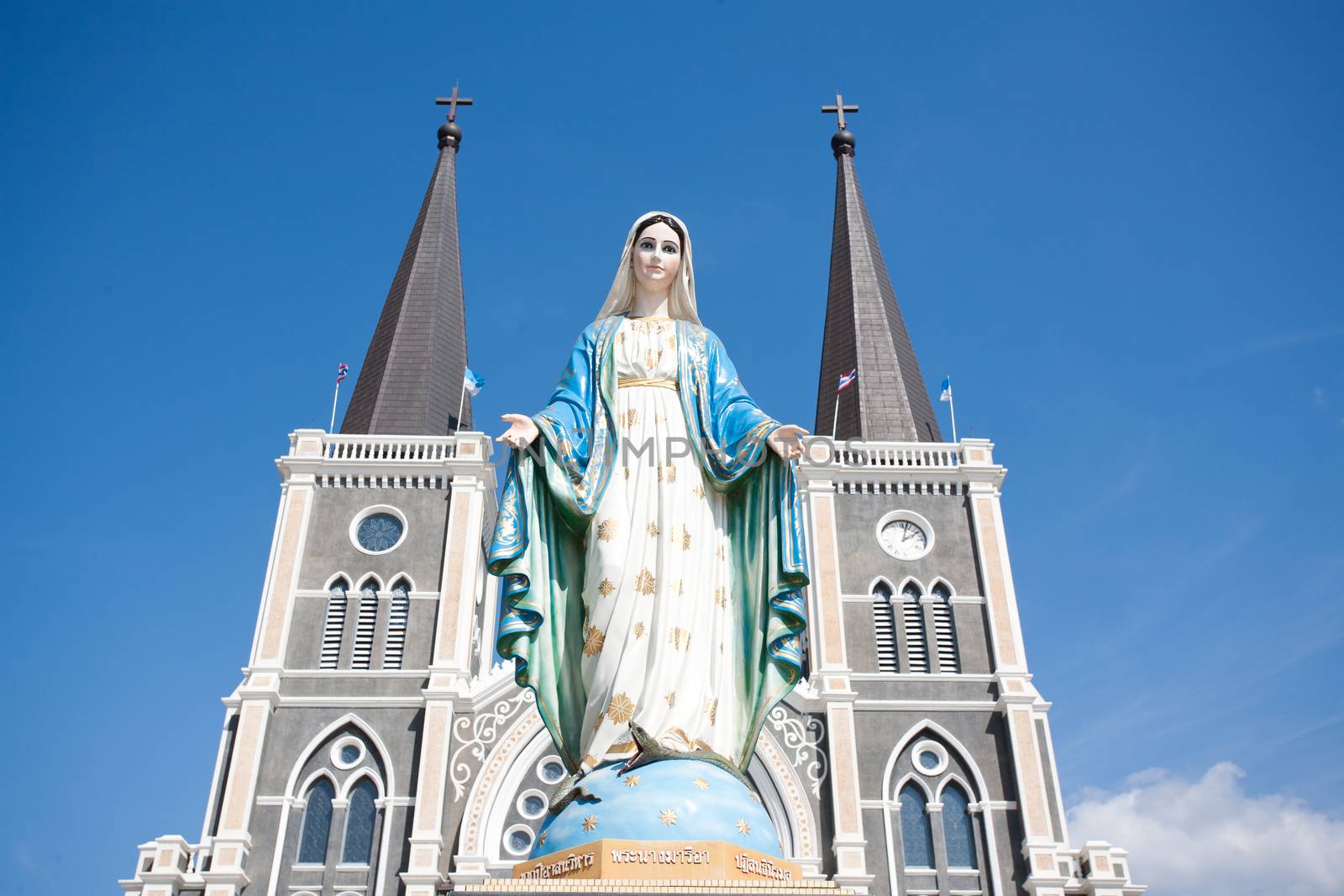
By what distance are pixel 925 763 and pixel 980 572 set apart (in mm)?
4285

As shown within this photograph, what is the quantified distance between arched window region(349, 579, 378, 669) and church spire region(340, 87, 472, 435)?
179 inches

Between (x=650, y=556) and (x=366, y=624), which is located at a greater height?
(x=366, y=624)

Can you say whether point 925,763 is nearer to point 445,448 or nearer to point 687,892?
point 445,448

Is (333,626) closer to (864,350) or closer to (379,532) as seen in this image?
(379,532)

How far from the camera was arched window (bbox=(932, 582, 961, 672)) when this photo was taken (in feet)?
83.7

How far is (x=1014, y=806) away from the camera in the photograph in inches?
928

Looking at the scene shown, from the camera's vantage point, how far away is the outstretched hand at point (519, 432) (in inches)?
257

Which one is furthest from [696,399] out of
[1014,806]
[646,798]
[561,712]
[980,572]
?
[980,572]

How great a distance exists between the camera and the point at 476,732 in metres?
25.0

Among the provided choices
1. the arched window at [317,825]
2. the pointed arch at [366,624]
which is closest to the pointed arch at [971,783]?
the arched window at [317,825]

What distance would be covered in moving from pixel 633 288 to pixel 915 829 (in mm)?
18349

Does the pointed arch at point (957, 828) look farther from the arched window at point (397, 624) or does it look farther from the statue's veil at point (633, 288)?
the statue's veil at point (633, 288)

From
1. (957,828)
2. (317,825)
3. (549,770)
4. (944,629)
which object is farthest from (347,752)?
(944,629)

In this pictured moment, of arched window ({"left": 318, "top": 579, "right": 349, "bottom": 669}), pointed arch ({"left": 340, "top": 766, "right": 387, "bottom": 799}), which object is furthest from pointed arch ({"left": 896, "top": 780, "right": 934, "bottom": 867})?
arched window ({"left": 318, "top": 579, "right": 349, "bottom": 669})
